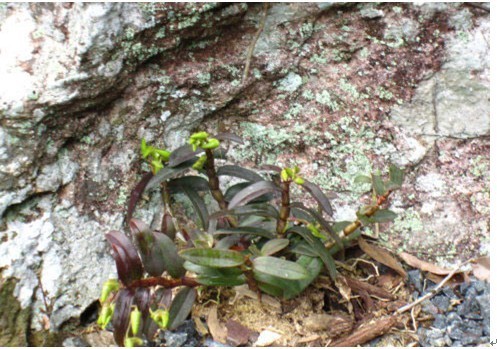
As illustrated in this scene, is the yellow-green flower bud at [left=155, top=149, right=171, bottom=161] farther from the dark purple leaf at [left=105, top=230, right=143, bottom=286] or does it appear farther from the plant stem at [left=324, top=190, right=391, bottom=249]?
the plant stem at [left=324, top=190, right=391, bottom=249]

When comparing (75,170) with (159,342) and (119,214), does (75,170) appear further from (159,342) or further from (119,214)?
(159,342)

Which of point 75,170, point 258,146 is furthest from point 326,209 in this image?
point 75,170

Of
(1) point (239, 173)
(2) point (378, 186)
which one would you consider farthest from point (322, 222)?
(1) point (239, 173)

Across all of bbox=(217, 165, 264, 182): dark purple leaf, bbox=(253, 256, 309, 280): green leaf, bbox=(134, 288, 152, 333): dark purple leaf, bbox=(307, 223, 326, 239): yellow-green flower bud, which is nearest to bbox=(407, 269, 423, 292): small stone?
bbox=(307, 223, 326, 239): yellow-green flower bud

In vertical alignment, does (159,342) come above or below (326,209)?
below

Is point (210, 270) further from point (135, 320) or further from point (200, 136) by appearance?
point (200, 136)

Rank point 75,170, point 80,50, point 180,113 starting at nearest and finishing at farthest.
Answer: point 80,50
point 75,170
point 180,113
